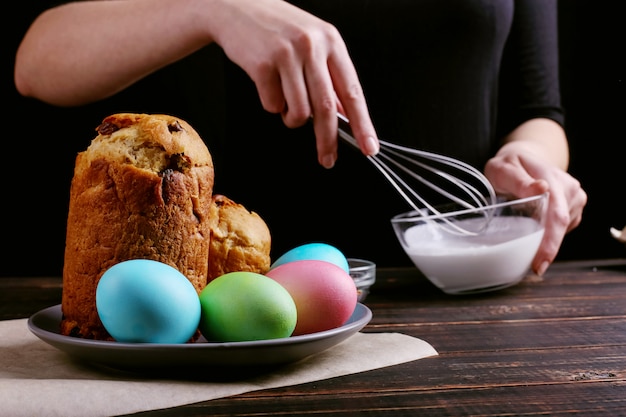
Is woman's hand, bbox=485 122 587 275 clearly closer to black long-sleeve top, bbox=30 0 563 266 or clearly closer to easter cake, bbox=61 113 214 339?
black long-sleeve top, bbox=30 0 563 266

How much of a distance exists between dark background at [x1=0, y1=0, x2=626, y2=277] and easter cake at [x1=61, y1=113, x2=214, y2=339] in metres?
1.19

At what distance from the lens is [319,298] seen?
2.10 feet

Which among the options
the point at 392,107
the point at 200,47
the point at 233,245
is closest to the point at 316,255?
the point at 233,245

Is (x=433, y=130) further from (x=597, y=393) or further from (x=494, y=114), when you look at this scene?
(x=597, y=393)

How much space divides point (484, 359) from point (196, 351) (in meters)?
0.28

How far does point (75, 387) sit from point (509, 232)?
2.37ft

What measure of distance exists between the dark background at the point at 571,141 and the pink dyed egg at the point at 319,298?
1.28 meters

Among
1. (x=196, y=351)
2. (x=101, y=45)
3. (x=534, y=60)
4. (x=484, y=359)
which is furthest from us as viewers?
(x=534, y=60)

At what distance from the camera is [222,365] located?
57cm

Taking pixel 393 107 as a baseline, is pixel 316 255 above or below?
below

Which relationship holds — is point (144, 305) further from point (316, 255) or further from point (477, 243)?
point (477, 243)

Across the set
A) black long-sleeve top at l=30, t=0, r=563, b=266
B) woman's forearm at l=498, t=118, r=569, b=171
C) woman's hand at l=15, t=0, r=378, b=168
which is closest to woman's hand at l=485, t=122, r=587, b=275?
woman's forearm at l=498, t=118, r=569, b=171

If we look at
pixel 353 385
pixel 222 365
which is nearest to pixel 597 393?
pixel 353 385

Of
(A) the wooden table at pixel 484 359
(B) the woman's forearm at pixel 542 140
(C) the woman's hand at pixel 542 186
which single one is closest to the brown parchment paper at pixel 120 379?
(A) the wooden table at pixel 484 359
